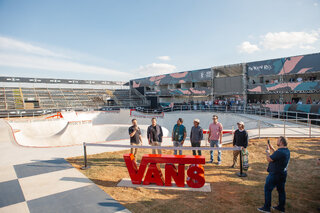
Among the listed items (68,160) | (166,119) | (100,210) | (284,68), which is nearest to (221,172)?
(100,210)

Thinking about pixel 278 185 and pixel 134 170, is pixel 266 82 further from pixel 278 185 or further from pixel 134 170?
pixel 134 170

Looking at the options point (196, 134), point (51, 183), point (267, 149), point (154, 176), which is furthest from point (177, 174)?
point (51, 183)

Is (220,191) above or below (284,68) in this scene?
below

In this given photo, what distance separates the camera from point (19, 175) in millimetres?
6270

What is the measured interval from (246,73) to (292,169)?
21370 millimetres

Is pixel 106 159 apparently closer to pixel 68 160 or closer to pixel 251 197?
pixel 68 160

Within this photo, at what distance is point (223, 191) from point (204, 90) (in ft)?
88.5

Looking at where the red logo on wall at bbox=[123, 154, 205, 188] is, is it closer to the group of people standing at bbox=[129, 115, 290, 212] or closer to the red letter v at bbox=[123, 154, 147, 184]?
the red letter v at bbox=[123, 154, 147, 184]

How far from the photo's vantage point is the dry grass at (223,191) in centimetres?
433

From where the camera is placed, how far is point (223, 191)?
201 inches

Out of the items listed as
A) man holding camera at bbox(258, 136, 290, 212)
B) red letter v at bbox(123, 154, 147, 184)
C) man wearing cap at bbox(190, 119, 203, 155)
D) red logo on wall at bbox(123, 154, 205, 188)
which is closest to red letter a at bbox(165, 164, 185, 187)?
red logo on wall at bbox(123, 154, 205, 188)

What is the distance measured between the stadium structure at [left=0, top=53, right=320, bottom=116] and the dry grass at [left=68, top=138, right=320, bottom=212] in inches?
565

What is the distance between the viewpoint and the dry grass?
433cm

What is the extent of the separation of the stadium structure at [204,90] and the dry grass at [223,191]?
14.3m
